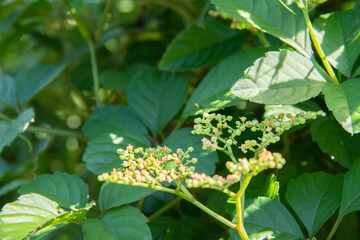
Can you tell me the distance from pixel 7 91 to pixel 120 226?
0.71 m

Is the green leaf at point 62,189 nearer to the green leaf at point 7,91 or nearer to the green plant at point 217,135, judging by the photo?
the green plant at point 217,135

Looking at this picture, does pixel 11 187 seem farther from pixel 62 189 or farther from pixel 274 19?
pixel 274 19

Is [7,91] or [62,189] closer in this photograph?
[62,189]

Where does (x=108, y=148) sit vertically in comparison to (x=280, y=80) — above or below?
below

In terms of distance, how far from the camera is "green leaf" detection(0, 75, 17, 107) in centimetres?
122

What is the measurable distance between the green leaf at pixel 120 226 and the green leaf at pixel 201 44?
0.51m

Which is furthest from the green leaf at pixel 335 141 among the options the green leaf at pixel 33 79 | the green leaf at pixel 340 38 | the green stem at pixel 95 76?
the green leaf at pixel 33 79

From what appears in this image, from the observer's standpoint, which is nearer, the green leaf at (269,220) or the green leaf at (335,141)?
the green leaf at (269,220)

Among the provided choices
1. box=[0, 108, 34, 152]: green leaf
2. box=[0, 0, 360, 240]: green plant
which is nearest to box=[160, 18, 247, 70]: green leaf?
box=[0, 0, 360, 240]: green plant

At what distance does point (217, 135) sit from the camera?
696 mm

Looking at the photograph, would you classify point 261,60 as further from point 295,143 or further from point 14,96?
point 14,96

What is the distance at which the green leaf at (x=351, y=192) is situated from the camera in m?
0.76

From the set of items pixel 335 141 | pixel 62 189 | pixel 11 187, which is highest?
pixel 335 141

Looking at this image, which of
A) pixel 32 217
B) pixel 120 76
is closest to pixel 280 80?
pixel 32 217
